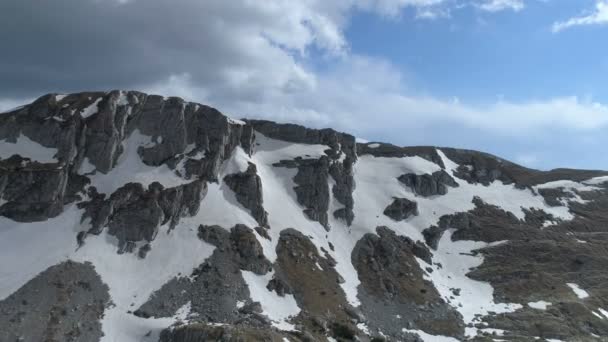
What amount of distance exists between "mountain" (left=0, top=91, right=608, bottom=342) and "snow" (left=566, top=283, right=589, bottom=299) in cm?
50

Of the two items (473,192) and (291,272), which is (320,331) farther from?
(473,192)

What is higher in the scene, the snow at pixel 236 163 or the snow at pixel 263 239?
the snow at pixel 236 163

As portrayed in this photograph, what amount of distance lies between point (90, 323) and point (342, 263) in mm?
53805

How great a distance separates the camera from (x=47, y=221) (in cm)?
10369

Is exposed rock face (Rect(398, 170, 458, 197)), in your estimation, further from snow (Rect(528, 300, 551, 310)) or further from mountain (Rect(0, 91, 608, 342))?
snow (Rect(528, 300, 551, 310))

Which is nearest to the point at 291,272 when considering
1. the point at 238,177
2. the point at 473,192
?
the point at 238,177

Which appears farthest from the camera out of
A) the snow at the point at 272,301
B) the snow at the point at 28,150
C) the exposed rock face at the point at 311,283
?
the snow at the point at 28,150

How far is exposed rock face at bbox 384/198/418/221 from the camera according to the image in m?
140

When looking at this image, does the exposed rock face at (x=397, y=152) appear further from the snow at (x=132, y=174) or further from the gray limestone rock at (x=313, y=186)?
the snow at (x=132, y=174)

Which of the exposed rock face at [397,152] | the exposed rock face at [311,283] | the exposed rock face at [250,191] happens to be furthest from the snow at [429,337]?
the exposed rock face at [397,152]

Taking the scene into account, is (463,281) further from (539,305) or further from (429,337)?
(429,337)

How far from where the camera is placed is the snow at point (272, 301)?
293ft

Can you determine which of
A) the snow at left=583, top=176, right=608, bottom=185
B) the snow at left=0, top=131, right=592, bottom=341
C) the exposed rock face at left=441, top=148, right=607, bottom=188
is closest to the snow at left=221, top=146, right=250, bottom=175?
the snow at left=0, top=131, right=592, bottom=341

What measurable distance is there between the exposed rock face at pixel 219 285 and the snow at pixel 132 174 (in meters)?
18.0
